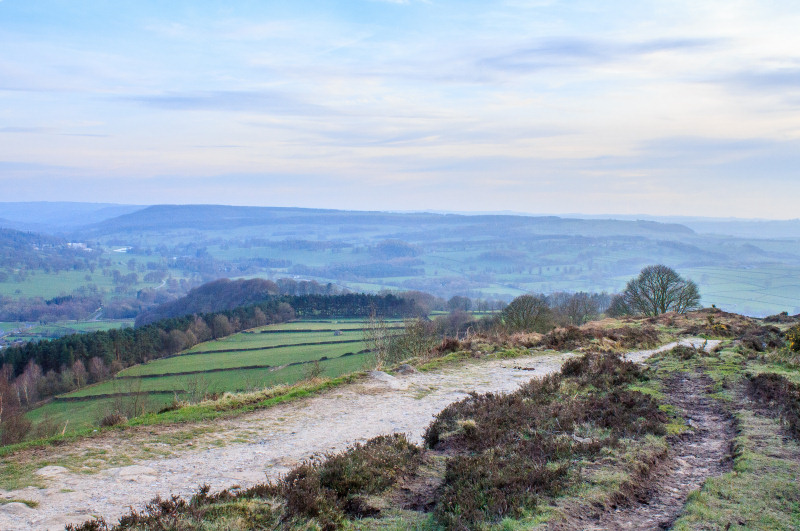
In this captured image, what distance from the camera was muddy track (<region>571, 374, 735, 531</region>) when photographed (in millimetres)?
6437

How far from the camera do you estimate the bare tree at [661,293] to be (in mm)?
44312

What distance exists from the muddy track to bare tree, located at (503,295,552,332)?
21241 millimetres

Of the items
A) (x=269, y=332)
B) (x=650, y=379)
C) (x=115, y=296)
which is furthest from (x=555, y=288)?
(x=650, y=379)

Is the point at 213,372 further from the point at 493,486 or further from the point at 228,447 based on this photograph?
the point at 493,486

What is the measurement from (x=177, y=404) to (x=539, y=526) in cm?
1013

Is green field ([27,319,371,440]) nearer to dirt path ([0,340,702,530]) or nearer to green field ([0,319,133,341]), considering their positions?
dirt path ([0,340,702,530])

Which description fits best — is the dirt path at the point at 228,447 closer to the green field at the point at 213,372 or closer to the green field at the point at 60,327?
the green field at the point at 213,372

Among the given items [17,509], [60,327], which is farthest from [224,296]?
[17,509]

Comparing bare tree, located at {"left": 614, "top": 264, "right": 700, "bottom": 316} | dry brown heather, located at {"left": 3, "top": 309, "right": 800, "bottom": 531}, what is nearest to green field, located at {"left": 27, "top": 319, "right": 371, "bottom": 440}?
bare tree, located at {"left": 614, "top": 264, "right": 700, "bottom": 316}

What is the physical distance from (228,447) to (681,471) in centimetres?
829

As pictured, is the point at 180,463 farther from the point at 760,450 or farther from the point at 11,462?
the point at 760,450

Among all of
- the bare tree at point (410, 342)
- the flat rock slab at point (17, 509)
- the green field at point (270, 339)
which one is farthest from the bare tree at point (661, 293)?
the flat rock slab at point (17, 509)

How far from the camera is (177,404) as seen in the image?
509 inches

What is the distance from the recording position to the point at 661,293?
146 ft
